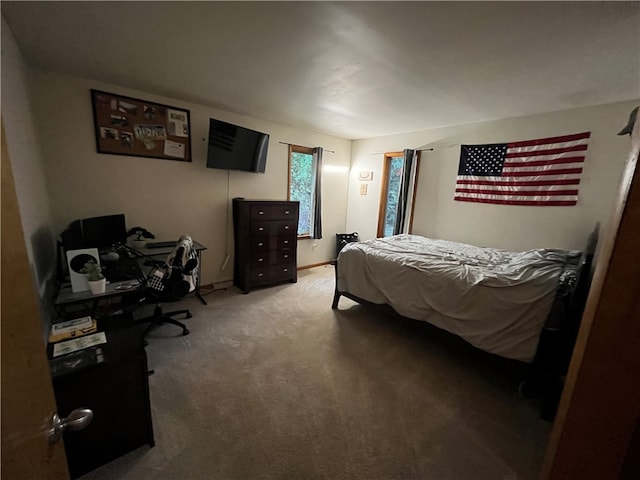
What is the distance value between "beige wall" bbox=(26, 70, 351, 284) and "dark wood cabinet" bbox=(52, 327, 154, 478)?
202 centimetres

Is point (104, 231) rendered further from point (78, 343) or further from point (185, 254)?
point (78, 343)

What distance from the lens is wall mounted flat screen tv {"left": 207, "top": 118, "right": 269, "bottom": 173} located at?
10.6 feet

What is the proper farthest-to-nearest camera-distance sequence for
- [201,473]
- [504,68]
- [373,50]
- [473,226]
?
[473,226]
[504,68]
[373,50]
[201,473]

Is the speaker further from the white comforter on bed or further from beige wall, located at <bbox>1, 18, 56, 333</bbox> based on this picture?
the white comforter on bed

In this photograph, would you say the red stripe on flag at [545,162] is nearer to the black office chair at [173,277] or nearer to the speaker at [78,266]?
the black office chair at [173,277]

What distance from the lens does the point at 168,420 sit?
1635 millimetres

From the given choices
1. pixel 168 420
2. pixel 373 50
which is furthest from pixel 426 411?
pixel 373 50

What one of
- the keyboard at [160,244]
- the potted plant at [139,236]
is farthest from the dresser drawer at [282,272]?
the potted plant at [139,236]

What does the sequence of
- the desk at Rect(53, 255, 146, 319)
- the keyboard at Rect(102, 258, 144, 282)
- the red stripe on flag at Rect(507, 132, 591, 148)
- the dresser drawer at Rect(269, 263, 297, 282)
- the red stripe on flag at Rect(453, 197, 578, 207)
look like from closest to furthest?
the desk at Rect(53, 255, 146, 319), the keyboard at Rect(102, 258, 144, 282), the red stripe on flag at Rect(507, 132, 591, 148), the red stripe on flag at Rect(453, 197, 578, 207), the dresser drawer at Rect(269, 263, 297, 282)

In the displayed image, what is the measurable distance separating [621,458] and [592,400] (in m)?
0.11

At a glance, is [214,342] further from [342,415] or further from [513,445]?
[513,445]

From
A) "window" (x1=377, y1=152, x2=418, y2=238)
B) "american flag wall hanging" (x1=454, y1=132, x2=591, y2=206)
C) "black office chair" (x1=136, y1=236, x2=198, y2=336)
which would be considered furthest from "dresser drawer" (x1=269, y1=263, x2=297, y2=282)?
"american flag wall hanging" (x1=454, y1=132, x2=591, y2=206)

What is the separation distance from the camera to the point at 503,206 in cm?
335

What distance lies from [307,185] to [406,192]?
1694 millimetres
